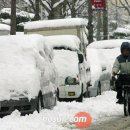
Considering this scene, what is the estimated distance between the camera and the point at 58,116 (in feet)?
44.2

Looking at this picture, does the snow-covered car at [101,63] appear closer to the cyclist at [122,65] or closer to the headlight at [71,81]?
the headlight at [71,81]

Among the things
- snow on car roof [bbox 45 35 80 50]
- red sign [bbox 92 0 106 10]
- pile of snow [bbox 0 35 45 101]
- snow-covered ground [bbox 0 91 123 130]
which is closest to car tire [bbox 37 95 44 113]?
snow-covered ground [bbox 0 91 123 130]

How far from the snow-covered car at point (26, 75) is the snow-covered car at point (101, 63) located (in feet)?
18.5

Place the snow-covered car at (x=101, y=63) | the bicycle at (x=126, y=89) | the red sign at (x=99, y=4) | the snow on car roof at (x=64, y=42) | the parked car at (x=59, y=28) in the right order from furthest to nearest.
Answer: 1. the red sign at (x=99, y=4)
2. the parked car at (x=59, y=28)
3. the snow-covered car at (x=101, y=63)
4. the snow on car roof at (x=64, y=42)
5. the bicycle at (x=126, y=89)

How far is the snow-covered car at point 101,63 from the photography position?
21.6 m

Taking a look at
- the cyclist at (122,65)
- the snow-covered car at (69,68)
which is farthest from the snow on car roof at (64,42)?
the cyclist at (122,65)

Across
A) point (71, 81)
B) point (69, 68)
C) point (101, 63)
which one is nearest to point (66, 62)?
point (69, 68)

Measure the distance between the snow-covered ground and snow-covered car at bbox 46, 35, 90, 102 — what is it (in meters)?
1.08

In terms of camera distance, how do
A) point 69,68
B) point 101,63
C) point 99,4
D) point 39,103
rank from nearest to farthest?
point 39,103 < point 69,68 < point 101,63 < point 99,4

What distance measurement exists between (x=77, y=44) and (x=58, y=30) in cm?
341

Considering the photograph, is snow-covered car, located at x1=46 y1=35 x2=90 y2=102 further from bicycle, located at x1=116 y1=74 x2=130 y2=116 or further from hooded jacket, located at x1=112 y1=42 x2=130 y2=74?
bicycle, located at x1=116 y1=74 x2=130 y2=116

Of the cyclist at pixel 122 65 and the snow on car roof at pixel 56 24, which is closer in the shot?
the cyclist at pixel 122 65

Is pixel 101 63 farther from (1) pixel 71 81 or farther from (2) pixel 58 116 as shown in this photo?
(2) pixel 58 116

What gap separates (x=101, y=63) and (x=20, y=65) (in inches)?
379
